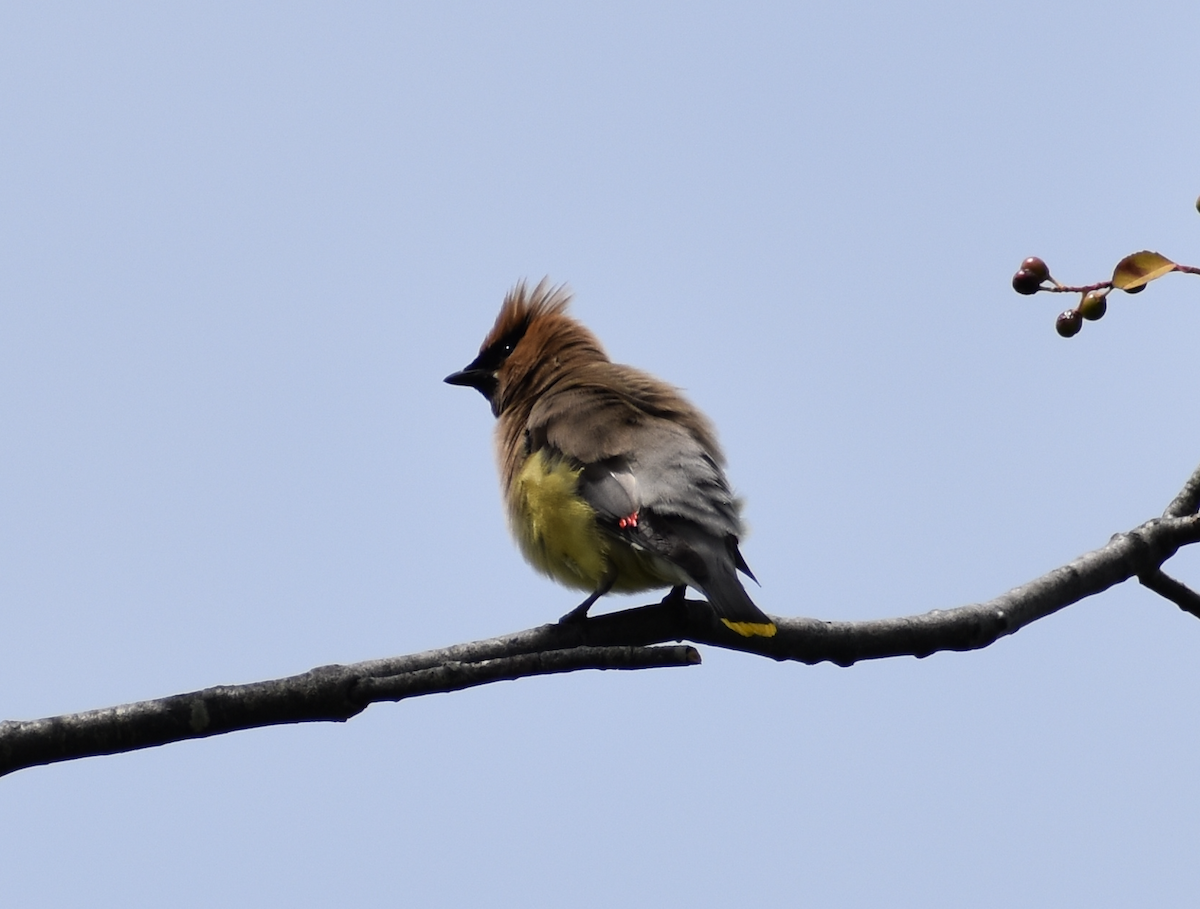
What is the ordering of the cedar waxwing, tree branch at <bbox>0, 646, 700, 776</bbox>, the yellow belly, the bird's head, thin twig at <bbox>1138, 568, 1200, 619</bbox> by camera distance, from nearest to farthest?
tree branch at <bbox>0, 646, 700, 776</bbox>
thin twig at <bbox>1138, 568, 1200, 619</bbox>
the cedar waxwing
the yellow belly
the bird's head

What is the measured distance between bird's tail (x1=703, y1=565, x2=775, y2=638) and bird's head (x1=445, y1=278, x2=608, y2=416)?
168cm

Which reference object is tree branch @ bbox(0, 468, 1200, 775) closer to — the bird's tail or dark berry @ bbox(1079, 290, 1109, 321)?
the bird's tail

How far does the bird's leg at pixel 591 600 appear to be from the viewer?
12.3 feet

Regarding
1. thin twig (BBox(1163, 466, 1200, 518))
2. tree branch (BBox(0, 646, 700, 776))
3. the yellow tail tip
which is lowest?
tree branch (BBox(0, 646, 700, 776))

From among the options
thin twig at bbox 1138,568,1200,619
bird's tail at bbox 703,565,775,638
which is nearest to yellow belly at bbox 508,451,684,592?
bird's tail at bbox 703,565,775,638

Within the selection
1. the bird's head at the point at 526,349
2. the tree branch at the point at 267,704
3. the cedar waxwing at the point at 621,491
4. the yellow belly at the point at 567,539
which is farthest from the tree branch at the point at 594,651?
the bird's head at the point at 526,349

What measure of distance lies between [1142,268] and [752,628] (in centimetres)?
116

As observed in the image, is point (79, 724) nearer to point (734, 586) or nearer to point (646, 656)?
point (646, 656)

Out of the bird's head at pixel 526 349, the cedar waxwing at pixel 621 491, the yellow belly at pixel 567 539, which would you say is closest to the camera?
the cedar waxwing at pixel 621 491

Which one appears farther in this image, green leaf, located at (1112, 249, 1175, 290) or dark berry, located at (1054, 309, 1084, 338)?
dark berry, located at (1054, 309, 1084, 338)

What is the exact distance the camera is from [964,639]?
10.6ft

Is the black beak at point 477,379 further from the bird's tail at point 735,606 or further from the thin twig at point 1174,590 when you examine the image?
the thin twig at point 1174,590

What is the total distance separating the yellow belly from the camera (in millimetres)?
4242

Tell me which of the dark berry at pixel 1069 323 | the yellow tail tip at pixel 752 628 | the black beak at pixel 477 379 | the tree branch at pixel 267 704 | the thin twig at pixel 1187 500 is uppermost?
the black beak at pixel 477 379
